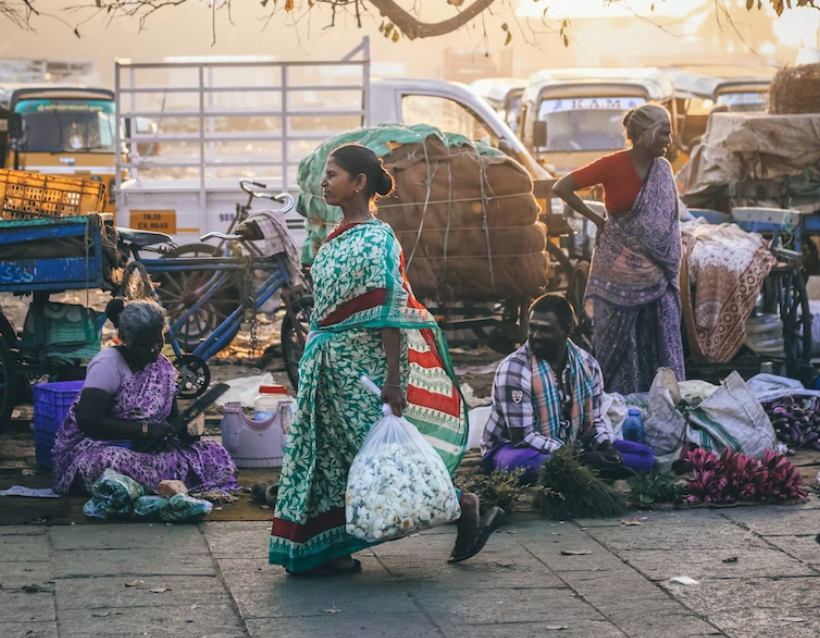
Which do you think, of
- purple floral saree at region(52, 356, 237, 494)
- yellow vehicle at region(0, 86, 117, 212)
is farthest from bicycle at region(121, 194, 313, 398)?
yellow vehicle at region(0, 86, 117, 212)

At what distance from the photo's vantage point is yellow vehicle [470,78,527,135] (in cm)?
1978

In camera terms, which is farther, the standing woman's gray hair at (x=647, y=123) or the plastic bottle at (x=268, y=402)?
the standing woman's gray hair at (x=647, y=123)

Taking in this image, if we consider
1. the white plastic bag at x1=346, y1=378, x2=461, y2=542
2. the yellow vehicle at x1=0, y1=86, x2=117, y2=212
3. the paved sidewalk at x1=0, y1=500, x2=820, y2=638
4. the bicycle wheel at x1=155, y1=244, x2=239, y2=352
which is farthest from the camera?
the yellow vehicle at x1=0, y1=86, x2=117, y2=212

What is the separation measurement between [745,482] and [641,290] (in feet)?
5.17

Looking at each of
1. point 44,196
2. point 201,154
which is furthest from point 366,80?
point 44,196

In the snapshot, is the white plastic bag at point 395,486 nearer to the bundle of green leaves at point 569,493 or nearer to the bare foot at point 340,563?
the bare foot at point 340,563

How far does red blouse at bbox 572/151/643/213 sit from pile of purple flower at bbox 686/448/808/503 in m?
1.69

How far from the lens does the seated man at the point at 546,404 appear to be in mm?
5664

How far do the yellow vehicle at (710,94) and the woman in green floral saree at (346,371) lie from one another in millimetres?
13322

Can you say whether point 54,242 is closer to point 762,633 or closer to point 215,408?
point 215,408

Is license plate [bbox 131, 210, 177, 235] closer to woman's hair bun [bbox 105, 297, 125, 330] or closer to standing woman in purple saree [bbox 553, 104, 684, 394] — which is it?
standing woman in purple saree [bbox 553, 104, 684, 394]

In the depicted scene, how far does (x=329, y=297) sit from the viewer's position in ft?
14.7

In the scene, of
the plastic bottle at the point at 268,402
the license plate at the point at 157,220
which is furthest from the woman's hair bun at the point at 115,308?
the license plate at the point at 157,220

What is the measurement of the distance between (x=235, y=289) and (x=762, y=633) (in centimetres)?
616
